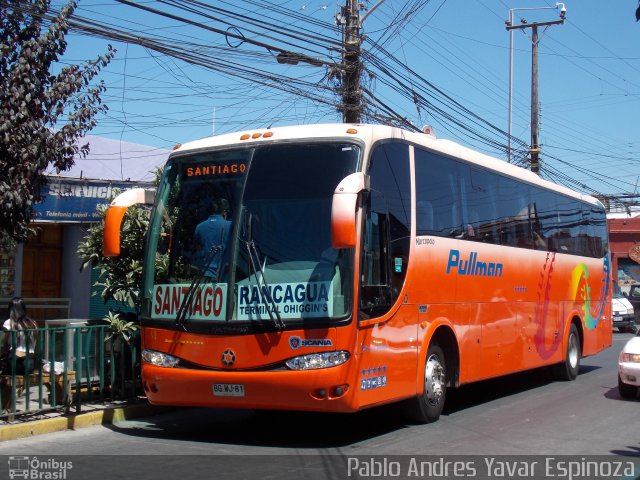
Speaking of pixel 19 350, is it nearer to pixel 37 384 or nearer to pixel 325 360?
pixel 37 384

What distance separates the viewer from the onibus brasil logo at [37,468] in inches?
285

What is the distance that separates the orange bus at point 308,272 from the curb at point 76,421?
1243 mm

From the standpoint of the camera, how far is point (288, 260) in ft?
27.9

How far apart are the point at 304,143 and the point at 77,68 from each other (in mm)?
3854

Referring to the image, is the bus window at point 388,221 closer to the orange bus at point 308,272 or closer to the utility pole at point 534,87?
the orange bus at point 308,272

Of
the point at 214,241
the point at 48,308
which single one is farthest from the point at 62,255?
the point at 214,241

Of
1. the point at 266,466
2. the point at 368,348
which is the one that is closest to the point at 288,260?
the point at 368,348

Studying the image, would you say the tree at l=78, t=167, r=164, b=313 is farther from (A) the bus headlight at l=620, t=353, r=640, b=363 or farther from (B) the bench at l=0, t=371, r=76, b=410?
(A) the bus headlight at l=620, t=353, r=640, b=363

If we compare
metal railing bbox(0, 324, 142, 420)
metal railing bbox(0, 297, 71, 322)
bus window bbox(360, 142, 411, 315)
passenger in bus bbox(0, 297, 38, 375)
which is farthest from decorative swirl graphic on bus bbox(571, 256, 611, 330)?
metal railing bbox(0, 297, 71, 322)

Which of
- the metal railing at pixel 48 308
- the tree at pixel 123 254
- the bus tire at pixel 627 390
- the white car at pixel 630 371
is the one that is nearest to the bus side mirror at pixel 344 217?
the tree at pixel 123 254

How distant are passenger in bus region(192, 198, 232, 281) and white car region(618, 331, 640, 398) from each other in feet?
23.2

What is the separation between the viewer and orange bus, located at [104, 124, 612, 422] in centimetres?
830

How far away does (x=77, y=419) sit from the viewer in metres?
9.73

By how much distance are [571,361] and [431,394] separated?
6.56 meters
